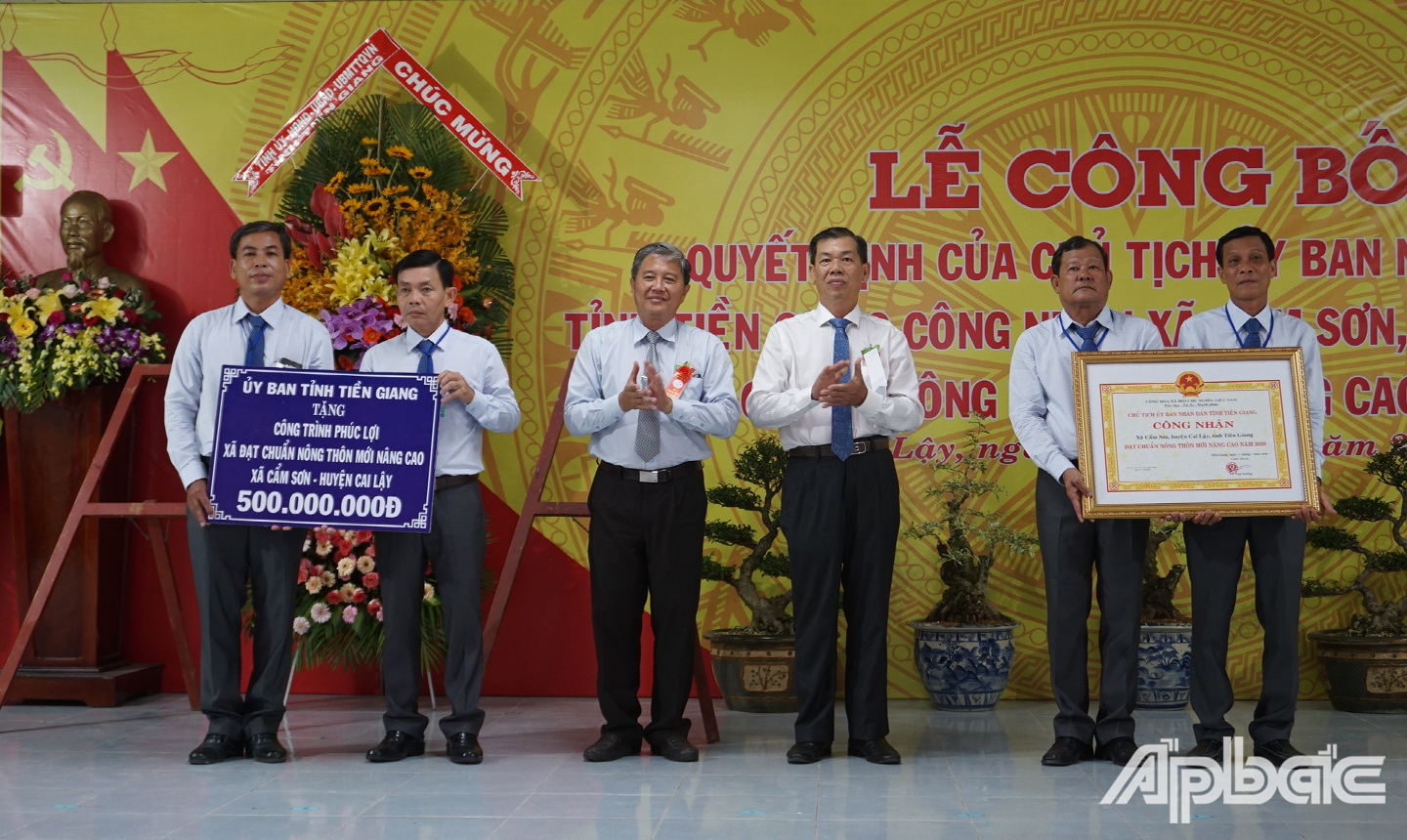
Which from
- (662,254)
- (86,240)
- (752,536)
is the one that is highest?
(86,240)

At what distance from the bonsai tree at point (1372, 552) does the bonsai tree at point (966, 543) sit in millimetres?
1179

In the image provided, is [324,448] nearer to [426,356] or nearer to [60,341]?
[426,356]

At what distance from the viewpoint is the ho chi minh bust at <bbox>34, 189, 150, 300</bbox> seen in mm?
5102

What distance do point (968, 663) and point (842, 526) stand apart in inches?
51.5

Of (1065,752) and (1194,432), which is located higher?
(1194,432)

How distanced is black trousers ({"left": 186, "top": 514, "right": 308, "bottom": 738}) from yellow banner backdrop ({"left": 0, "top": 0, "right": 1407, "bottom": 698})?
4.94 ft

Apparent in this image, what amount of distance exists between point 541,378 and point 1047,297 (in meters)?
2.29

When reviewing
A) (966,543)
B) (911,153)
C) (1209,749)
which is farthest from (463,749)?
(911,153)

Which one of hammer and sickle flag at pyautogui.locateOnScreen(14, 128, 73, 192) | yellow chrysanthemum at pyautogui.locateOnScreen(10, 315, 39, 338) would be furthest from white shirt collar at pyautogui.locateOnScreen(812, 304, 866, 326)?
hammer and sickle flag at pyautogui.locateOnScreen(14, 128, 73, 192)

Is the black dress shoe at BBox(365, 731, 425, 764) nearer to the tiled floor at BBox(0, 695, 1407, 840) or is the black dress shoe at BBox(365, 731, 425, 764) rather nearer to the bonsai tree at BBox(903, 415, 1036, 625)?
the tiled floor at BBox(0, 695, 1407, 840)

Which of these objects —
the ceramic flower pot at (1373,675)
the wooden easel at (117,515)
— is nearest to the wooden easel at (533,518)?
the wooden easel at (117,515)

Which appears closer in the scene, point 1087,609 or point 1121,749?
point 1121,749

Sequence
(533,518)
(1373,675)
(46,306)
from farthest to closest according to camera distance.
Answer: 1. (46,306)
2. (1373,675)
3. (533,518)

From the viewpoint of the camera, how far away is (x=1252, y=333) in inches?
153
